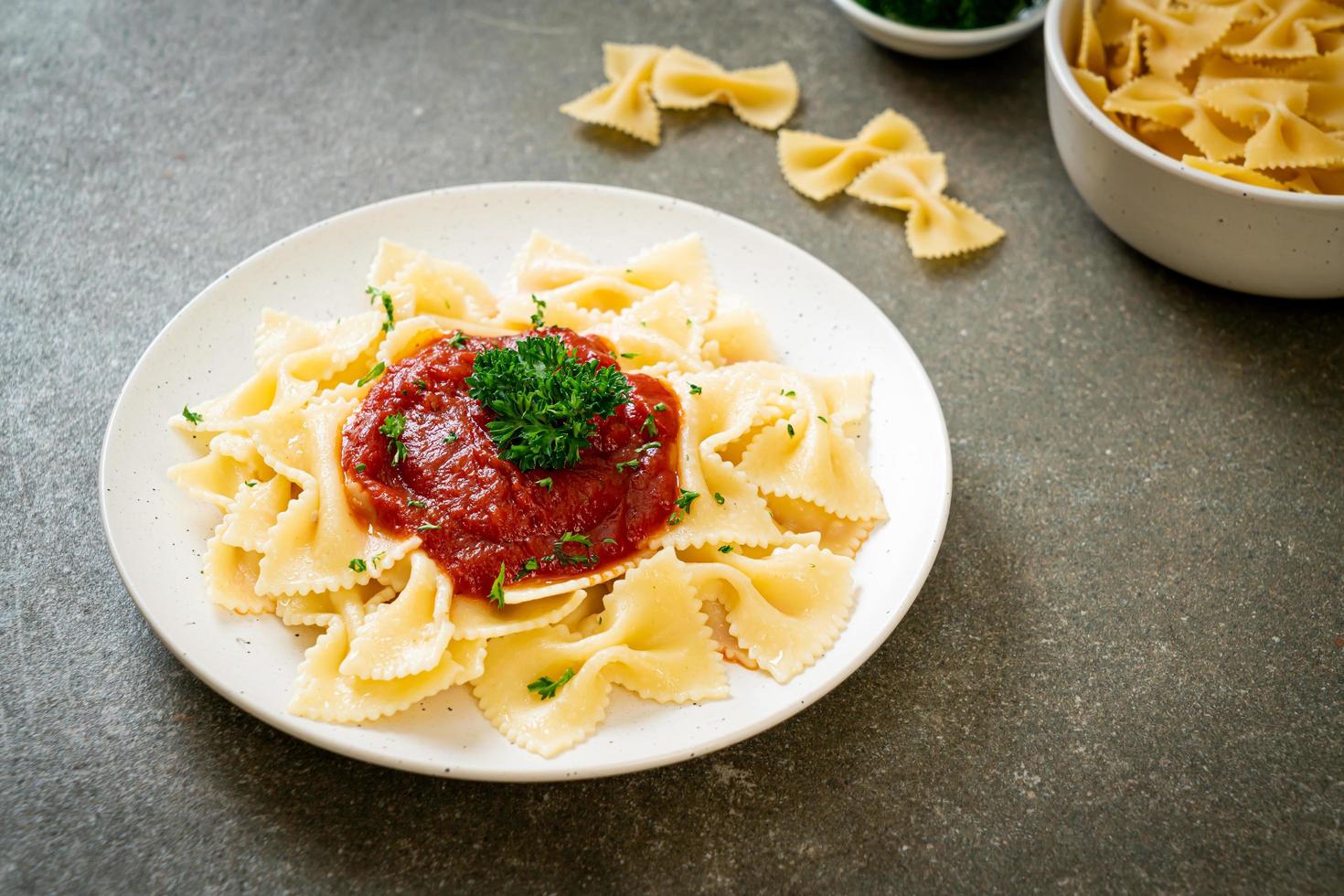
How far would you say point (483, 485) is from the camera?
3668 mm

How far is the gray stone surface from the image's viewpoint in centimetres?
354

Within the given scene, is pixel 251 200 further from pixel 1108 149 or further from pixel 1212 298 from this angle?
pixel 1212 298

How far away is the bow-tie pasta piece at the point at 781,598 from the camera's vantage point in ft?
11.8

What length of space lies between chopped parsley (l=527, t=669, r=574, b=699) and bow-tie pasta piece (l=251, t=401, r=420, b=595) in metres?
0.60

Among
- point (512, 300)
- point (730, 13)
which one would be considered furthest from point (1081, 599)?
point (730, 13)

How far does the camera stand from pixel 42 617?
3936mm

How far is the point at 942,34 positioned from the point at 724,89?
3.72ft

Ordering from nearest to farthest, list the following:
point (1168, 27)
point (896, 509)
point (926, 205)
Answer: point (896, 509), point (1168, 27), point (926, 205)

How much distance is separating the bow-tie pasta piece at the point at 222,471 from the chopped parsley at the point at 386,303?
25.8 inches

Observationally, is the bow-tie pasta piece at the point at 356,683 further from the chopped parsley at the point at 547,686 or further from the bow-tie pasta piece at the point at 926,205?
the bow-tie pasta piece at the point at 926,205

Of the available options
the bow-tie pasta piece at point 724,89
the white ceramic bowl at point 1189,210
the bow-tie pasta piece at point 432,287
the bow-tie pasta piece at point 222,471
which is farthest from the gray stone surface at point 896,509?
the bow-tie pasta piece at point 432,287

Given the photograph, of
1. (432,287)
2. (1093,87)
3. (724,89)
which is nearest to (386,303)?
(432,287)

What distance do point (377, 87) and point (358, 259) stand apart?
5.85ft

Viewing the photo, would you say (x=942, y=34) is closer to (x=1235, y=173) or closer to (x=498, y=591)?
(x=1235, y=173)
